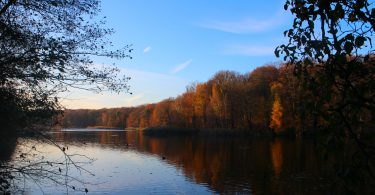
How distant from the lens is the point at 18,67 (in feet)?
25.1

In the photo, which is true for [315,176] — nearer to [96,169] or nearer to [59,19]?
[96,169]

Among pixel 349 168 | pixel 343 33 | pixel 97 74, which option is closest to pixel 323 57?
pixel 343 33

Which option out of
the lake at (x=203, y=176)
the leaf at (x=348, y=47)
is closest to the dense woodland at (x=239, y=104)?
the lake at (x=203, y=176)

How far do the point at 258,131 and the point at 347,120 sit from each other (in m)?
72.0

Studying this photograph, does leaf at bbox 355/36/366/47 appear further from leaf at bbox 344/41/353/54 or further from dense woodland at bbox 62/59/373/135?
dense woodland at bbox 62/59/373/135

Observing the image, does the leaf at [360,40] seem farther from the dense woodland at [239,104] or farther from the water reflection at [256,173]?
the dense woodland at [239,104]

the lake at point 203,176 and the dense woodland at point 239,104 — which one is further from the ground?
the dense woodland at point 239,104

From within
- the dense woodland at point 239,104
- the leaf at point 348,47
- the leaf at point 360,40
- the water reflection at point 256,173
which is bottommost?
the water reflection at point 256,173

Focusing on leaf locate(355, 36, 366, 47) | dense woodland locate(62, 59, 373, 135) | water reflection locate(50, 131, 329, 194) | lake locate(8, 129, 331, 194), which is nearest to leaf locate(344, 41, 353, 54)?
leaf locate(355, 36, 366, 47)

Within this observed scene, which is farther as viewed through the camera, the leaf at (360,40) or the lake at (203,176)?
the lake at (203,176)

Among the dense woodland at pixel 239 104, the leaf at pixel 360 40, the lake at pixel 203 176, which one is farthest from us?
the dense woodland at pixel 239 104

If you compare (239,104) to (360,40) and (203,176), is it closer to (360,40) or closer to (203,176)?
(203,176)

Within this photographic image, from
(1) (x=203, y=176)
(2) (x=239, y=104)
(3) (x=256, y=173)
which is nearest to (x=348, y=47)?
(1) (x=203, y=176)

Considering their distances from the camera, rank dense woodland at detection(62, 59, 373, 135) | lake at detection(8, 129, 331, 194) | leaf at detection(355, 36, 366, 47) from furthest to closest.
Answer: dense woodland at detection(62, 59, 373, 135)
lake at detection(8, 129, 331, 194)
leaf at detection(355, 36, 366, 47)
